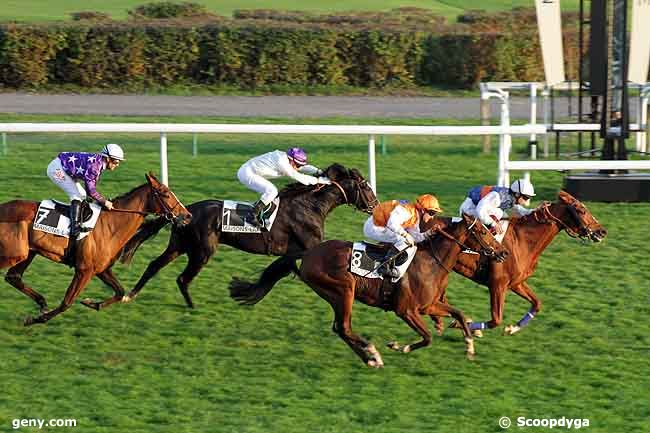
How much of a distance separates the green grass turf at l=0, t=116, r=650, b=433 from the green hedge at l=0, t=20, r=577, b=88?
8.99 m

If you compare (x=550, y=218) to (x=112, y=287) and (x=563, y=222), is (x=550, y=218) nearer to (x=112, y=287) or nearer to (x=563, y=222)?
(x=563, y=222)

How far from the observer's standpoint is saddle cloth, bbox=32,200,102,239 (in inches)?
335

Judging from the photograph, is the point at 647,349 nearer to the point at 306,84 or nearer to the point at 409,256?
the point at 409,256

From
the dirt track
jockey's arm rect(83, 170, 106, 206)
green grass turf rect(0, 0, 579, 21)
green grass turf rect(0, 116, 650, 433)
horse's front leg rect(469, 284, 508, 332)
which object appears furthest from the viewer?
green grass turf rect(0, 0, 579, 21)

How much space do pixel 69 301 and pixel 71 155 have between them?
3.49 feet

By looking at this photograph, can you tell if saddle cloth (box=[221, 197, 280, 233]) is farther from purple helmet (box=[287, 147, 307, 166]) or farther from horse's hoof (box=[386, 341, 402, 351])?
horse's hoof (box=[386, 341, 402, 351])

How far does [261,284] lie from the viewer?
27.8ft

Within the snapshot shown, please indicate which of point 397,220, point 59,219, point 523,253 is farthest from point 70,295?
point 523,253

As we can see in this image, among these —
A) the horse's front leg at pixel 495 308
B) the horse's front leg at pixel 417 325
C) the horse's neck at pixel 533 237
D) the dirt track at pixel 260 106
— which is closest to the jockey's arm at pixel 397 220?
the horse's front leg at pixel 417 325

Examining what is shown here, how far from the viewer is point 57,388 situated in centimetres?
743

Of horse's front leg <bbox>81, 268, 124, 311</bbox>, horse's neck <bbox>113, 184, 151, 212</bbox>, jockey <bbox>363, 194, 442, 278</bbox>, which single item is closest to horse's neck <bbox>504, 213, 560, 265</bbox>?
jockey <bbox>363, 194, 442, 278</bbox>

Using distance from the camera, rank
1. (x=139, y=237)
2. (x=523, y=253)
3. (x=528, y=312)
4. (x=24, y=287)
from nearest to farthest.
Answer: (x=523, y=253)
(x=528, y=312)
(x=24, y=287)
(x=139, y=237)

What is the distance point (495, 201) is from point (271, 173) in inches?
69.5

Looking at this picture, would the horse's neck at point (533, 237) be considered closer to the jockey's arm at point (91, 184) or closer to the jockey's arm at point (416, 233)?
the jockey's arm at point (416, 233)
